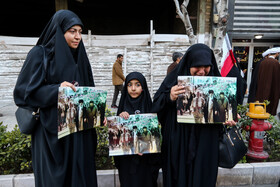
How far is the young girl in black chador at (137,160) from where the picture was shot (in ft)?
7.17

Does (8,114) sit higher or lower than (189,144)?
lower

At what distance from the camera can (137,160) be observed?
2.16 m

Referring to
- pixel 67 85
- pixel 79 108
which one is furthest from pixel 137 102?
pixel 67 85

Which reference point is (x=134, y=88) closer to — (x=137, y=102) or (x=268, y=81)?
(x=137, y=102)

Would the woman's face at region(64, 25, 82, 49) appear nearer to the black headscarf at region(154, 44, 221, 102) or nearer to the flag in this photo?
the black headscarf at region(154, 44, 221, 102)

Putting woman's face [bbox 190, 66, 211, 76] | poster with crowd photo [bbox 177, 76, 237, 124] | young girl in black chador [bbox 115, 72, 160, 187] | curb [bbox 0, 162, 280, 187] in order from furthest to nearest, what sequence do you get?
1. curb [bbox 0, 162, 280, 187]
2. young girl in black chador [bbox 115, 72, 160, 187]
3. woman's face [bbox 190, 66, 211, 76]
4. poster with crowd photo [bbox 177, 76, 237, 124]

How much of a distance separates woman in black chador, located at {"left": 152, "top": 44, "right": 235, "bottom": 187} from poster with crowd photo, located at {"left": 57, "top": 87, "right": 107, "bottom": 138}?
0.60m

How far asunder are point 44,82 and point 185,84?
117 centimetres

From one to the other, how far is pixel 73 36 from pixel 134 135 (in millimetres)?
1145

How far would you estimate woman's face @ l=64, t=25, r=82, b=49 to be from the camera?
1567mm

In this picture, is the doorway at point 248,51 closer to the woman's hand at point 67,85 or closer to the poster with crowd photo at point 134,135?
the poster with crowd photo at point 134,135

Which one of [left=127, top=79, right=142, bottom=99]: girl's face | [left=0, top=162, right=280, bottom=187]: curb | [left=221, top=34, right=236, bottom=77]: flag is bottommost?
[left=0, top=162, right=280, bottom=187]: curb

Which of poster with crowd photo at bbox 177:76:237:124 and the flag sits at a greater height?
the flag

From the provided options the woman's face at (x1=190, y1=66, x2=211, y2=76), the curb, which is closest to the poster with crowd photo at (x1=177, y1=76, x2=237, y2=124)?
the woman's face at (x1=190, y1=66, x2=211, y2=76)
